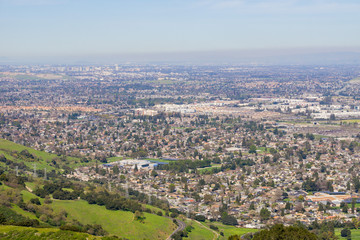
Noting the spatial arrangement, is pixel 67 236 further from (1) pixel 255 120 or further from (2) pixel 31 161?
(1) pixel 255 120

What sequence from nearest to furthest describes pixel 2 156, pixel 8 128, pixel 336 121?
pixel 2 156 < pixel 8 128 < pixel 336 121

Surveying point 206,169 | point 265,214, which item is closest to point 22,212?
point 265,214

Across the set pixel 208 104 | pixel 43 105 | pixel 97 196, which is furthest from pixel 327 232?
pixel 43 105

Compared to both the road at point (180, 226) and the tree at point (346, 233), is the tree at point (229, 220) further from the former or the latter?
the tree at point (346, 233)

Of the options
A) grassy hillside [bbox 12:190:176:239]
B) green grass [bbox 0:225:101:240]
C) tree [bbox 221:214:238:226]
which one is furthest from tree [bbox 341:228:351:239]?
green grass [bbox 0:225:101:240]

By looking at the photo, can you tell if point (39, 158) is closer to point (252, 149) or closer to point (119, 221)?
point (119, 221)

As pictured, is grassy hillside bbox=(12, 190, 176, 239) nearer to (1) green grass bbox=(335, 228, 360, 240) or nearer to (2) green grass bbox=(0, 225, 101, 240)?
(2) green grass bbox=(0, 225, 101, 240)

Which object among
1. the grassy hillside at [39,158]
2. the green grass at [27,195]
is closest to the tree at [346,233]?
the green grass at [27,195]
